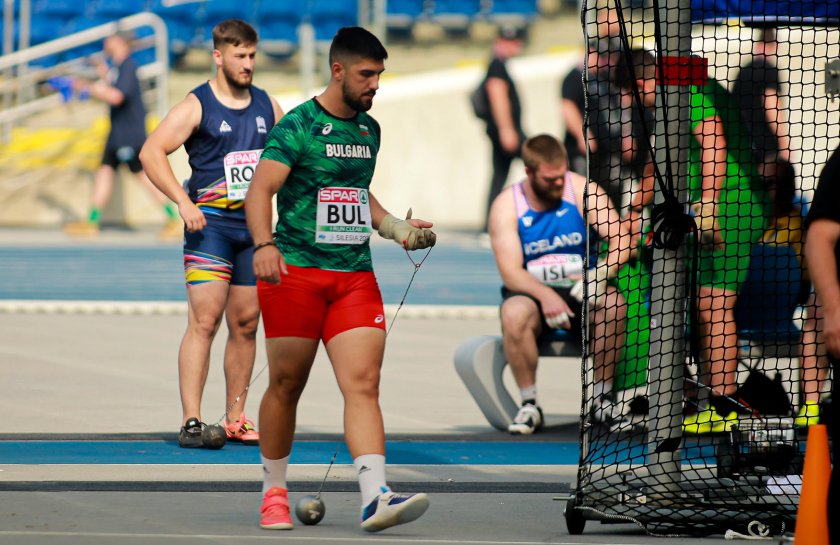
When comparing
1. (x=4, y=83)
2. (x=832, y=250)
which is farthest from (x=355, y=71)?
(x=4, y=83)

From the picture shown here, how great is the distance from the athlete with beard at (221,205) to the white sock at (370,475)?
2.10 m

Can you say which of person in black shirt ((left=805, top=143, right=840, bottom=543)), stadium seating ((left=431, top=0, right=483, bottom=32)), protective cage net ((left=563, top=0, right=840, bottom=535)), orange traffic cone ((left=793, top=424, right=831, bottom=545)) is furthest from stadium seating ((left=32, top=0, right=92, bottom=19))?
orange traffic cone ((left=793, top=424, right=831, bottom=545))

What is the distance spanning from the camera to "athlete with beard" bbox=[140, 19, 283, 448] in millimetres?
7508

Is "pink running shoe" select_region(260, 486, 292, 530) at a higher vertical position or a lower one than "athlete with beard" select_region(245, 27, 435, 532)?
lower

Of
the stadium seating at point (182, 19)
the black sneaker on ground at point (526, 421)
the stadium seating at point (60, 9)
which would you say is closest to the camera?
the black sneaker on ground at point (526, 421)

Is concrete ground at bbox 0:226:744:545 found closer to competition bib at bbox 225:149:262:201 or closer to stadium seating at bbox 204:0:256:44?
competition bib at bbox 225:149:262:201

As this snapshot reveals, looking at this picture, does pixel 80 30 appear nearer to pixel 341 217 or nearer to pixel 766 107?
pixel 766 107

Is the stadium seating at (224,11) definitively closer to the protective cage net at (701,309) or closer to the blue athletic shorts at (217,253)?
the protective cage net at (701,309)

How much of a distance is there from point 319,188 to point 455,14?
2437 centimetres

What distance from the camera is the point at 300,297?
18.4ft

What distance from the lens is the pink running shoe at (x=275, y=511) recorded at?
5508mm

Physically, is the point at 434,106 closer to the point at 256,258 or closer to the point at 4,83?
the point at 4,83

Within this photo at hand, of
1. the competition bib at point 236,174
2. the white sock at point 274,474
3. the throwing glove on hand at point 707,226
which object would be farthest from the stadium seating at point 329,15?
the white sock at point 274,474

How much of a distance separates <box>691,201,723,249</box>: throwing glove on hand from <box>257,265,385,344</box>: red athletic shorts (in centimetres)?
218
